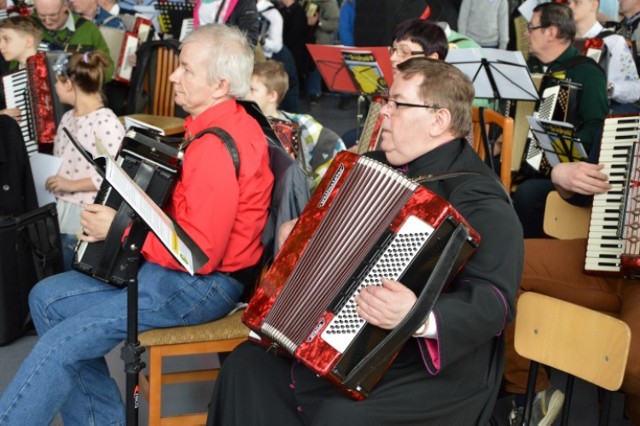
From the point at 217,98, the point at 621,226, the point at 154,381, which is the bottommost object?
the point at 154,381

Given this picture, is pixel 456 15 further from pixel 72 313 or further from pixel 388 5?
pixel 72 313

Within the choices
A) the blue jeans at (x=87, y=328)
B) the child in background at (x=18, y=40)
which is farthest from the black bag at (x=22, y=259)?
the child in background at (x=18, y=40)

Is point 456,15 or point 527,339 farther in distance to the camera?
point 456,15

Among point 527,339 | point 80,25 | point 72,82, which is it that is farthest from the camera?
point 80,25

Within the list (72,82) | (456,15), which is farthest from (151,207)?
(456,15)

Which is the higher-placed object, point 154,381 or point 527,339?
point 527,339

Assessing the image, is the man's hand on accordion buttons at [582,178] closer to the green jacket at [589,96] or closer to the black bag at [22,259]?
the green jacket at [589,96]

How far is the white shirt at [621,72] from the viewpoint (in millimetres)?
4672

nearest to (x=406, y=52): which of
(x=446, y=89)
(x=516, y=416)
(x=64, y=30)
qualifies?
(x=446, y=89)

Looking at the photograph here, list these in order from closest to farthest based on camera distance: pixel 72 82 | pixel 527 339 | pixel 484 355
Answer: pixel 484 355
pixel 527 339
pixel 72 82

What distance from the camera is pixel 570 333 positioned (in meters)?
2.24

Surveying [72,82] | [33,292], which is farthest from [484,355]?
[72,82]

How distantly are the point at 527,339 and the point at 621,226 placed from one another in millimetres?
452

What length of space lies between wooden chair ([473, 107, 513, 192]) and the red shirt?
99 centimetres
